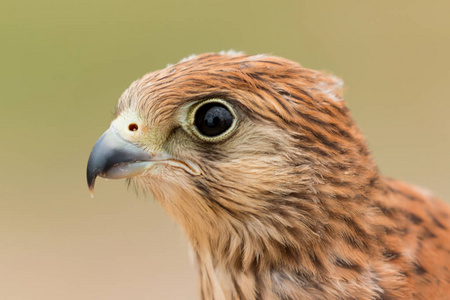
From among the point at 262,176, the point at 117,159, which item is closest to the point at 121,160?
the point at 117,159

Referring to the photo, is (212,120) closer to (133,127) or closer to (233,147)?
(233,147)

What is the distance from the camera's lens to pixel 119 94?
8.26 meters

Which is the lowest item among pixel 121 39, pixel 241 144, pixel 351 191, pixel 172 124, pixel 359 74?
pixel 351 191

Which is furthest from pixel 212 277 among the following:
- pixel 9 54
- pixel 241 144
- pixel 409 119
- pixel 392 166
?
pixel 9 54

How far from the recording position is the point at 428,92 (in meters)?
8.70

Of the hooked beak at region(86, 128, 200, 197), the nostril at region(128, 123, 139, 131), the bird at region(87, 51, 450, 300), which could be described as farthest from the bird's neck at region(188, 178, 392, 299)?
the nostril at region(128, 123, 139, 131)

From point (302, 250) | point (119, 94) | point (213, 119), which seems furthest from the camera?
point (119, 94)

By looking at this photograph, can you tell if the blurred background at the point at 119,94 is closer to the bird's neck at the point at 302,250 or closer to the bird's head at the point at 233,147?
the bird's neck at the point at 302,250

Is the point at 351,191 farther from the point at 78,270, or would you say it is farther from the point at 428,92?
the point at 428,92

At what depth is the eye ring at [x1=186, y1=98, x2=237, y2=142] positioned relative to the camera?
2443mm

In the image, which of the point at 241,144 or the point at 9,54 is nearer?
the point at 241,144

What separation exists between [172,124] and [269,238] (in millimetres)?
641

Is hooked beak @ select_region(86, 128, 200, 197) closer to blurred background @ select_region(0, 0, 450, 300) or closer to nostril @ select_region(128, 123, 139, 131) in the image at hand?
nostril @ select_region(128, 123, 139, 131)

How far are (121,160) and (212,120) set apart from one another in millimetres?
435
